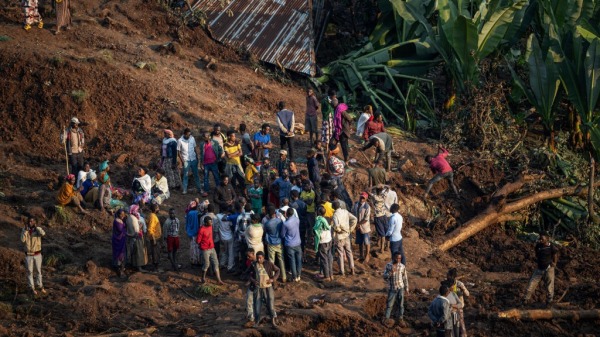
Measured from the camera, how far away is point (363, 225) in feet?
63.9

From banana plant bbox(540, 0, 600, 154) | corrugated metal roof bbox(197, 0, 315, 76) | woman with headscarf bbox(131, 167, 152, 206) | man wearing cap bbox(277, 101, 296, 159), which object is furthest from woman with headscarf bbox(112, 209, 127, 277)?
banana plant bbox(540, 0, 600, 154)

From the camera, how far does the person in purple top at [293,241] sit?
1864 centimetres

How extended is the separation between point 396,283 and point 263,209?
11.1ft

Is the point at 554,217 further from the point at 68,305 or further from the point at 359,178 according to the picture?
the point at 68,305

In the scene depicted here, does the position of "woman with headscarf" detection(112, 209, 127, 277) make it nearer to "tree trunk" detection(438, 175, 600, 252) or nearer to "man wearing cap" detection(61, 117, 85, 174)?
"man wearing cap" detection(61, 117, 85, 174)

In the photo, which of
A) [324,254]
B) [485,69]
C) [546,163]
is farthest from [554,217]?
[324,254]

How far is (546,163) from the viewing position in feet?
76.9

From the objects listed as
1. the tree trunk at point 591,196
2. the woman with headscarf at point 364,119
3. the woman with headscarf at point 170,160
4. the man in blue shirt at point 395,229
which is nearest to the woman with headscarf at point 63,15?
the woman with headscarf at point 170,160

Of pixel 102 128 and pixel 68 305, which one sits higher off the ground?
pixel 102 128

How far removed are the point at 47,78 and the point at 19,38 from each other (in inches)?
65.1

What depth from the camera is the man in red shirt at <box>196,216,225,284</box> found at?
61.1ft

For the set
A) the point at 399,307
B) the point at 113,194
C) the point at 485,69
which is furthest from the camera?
the point at 485,69

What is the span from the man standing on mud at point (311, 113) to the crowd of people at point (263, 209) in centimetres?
2

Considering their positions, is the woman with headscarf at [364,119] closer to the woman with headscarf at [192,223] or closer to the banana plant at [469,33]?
the banana plant at [469,33]
